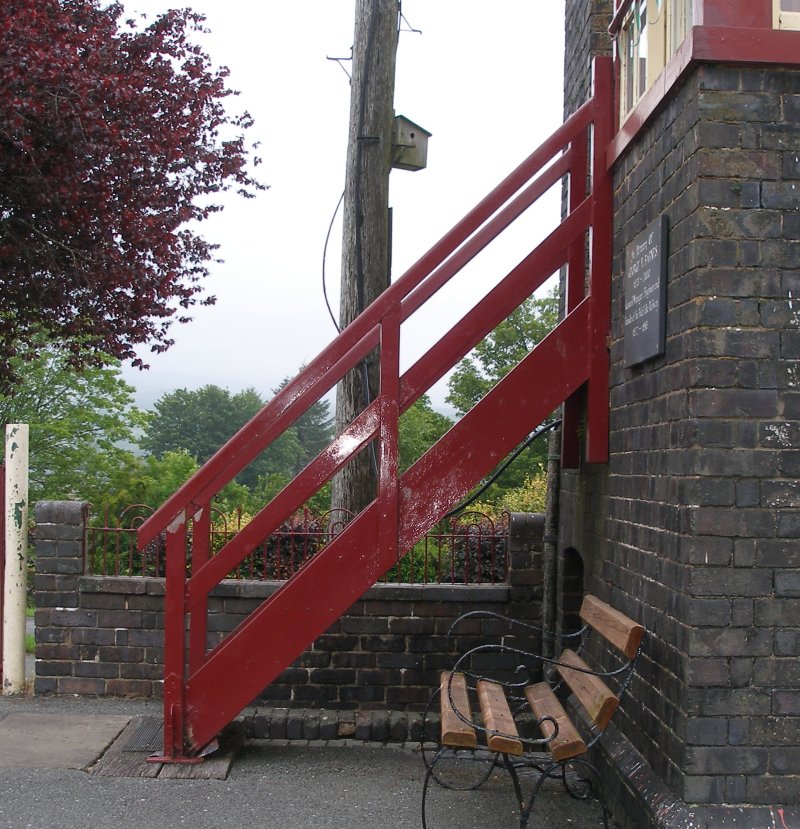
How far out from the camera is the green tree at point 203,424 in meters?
56.7

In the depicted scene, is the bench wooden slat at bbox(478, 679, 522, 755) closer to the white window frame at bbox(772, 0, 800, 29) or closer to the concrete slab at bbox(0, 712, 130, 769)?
the concrete slab at bbox(0, 712, 130, 769)

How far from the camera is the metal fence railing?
659 cm

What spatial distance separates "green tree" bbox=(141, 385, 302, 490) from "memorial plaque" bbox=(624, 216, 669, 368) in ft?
166

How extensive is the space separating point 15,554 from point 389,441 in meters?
3.39

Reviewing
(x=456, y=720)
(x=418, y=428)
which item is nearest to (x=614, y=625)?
(x=456, y=720)

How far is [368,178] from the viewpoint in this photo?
7.84 m

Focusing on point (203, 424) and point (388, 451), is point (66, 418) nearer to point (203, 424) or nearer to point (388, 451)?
point (388, 451)

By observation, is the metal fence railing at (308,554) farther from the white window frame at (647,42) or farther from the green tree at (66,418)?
the green tree at (66,418)

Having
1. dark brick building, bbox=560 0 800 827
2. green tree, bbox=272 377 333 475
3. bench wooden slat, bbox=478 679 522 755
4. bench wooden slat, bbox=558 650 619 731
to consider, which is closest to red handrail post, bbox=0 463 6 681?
bench wooden slat, bbox=478 679 522 755

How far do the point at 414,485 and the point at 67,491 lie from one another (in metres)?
16.0

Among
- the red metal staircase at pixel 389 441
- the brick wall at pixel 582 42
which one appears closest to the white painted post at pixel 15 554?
the red metal staircase at pixel 389 441

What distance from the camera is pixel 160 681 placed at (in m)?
6.57

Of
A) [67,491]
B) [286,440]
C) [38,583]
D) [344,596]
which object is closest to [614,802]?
[344,596]

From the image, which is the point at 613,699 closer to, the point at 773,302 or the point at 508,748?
the point at 508,748
